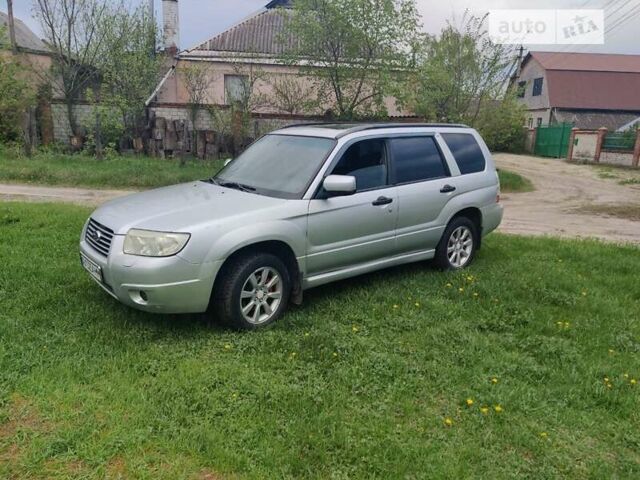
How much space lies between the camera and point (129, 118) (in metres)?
16.1

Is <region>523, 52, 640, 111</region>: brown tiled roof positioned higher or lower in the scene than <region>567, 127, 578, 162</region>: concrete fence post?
higher

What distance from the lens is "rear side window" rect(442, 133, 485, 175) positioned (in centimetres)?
605

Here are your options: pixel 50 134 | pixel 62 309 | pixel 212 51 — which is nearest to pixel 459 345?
pixel 62 309

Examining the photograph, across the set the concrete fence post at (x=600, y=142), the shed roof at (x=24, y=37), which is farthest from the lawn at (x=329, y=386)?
the concrete fence post at (x=600, y=142)

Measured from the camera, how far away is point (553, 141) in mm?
31656

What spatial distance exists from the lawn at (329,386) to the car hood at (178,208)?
2.73ft

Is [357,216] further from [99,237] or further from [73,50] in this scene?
[73,50]

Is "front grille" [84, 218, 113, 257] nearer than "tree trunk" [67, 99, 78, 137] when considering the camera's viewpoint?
Yes

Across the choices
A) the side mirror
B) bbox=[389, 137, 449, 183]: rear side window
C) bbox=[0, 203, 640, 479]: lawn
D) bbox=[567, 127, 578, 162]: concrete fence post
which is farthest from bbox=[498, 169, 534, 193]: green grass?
bbox=[567, 127, 578, 162]: concrete fence post

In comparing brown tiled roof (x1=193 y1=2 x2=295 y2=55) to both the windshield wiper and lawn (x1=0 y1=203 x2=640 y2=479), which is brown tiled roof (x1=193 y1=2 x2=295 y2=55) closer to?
the windshield wiper

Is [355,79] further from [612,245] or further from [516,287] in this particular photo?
[516,287]

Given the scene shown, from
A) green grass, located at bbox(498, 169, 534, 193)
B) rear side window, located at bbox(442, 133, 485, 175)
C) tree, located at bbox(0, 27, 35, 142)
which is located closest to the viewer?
rear side window, located at bbox(442, 133, 485, 175)

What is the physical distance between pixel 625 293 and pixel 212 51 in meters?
19.0

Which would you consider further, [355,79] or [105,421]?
[355,79]
